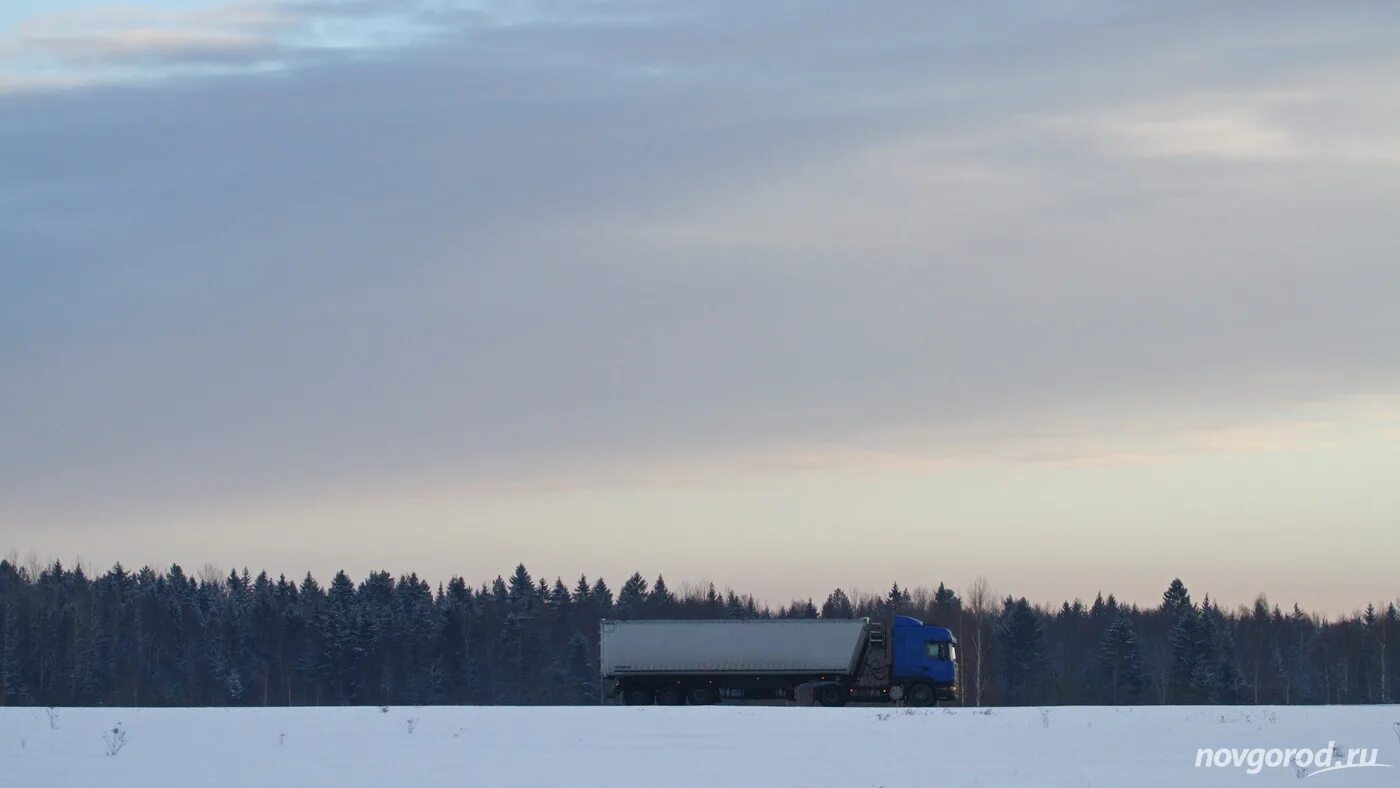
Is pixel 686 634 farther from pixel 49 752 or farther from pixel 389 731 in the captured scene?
pixel 49 752

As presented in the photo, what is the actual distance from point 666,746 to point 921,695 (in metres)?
26.2

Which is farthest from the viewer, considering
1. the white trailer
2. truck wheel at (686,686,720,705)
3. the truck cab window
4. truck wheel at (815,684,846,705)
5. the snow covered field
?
the truck cab window

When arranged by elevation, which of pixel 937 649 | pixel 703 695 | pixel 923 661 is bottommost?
pixel 703 695

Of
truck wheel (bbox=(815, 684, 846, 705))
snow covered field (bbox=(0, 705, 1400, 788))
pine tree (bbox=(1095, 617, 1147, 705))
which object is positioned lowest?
pine tree (bbox=(1095, 617, 1147, 705))

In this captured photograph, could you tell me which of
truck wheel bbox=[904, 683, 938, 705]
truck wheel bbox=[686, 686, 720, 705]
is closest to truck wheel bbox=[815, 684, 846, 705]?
truck wheel bbox=[904, 683, 938, 705]

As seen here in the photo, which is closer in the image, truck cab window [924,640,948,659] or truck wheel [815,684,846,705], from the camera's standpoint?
truck wheel [815,684,846,705]

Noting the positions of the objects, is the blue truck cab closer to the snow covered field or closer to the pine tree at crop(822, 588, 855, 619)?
the snow covered field

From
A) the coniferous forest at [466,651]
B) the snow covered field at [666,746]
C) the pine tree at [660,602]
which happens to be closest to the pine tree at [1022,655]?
the coniferous forest at [466,651]

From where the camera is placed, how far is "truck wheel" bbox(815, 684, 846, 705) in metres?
49.4

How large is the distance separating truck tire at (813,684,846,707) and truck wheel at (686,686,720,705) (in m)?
3.39

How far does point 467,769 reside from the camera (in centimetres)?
2167

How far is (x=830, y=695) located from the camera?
49500 millimetres

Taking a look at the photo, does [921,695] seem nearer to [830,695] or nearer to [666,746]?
[830,695]

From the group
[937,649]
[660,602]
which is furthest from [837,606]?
[937,649]
